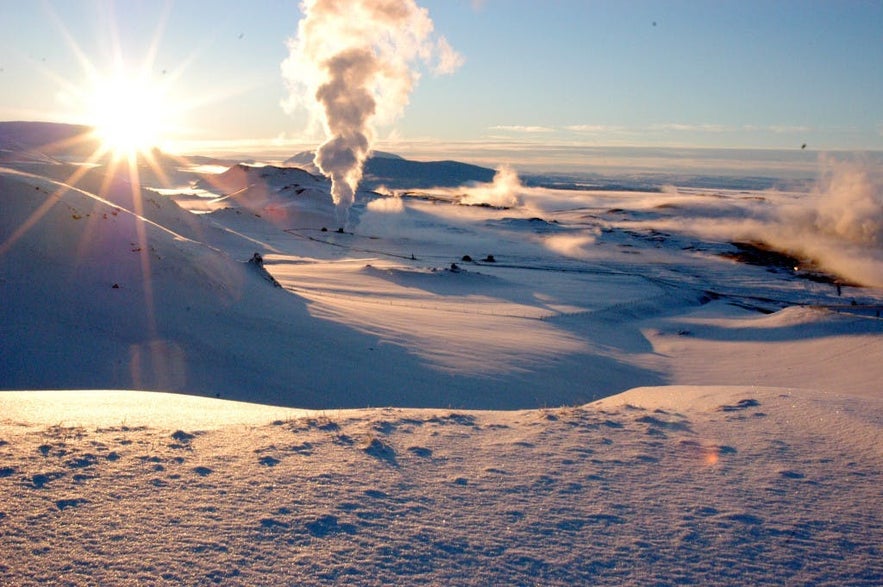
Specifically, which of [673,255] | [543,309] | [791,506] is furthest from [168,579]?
[673,255]

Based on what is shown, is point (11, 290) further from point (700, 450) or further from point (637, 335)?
point (637, 335)

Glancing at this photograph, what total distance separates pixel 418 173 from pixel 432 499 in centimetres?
16902

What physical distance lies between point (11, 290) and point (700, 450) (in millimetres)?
11595

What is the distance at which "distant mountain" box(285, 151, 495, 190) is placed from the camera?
152875mm

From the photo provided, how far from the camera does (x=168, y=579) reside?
352 centimetres

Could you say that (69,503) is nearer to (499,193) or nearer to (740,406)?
(740,406)

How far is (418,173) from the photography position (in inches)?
6722

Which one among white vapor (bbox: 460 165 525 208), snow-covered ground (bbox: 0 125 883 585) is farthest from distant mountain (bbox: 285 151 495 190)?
snow-covered ground (bbox: 0 125 883 585)

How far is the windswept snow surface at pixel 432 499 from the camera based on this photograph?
3760 mm

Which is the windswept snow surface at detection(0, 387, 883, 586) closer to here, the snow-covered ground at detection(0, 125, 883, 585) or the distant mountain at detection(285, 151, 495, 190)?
the snow-covered ground at detection(0, 125, 883, 585)

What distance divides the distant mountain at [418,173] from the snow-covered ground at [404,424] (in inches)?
4916

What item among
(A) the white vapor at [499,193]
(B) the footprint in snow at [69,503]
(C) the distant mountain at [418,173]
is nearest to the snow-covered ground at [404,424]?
(B) the footprint in snow at [69,503]

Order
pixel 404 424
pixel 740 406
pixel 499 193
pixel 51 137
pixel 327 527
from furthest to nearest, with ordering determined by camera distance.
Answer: pixel 51 137 → pixel 499 193 → pixel 740 406 → pixel 404 424 → pixel 327 527

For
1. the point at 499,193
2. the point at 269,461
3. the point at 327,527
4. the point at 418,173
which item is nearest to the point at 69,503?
the point at 269,461
